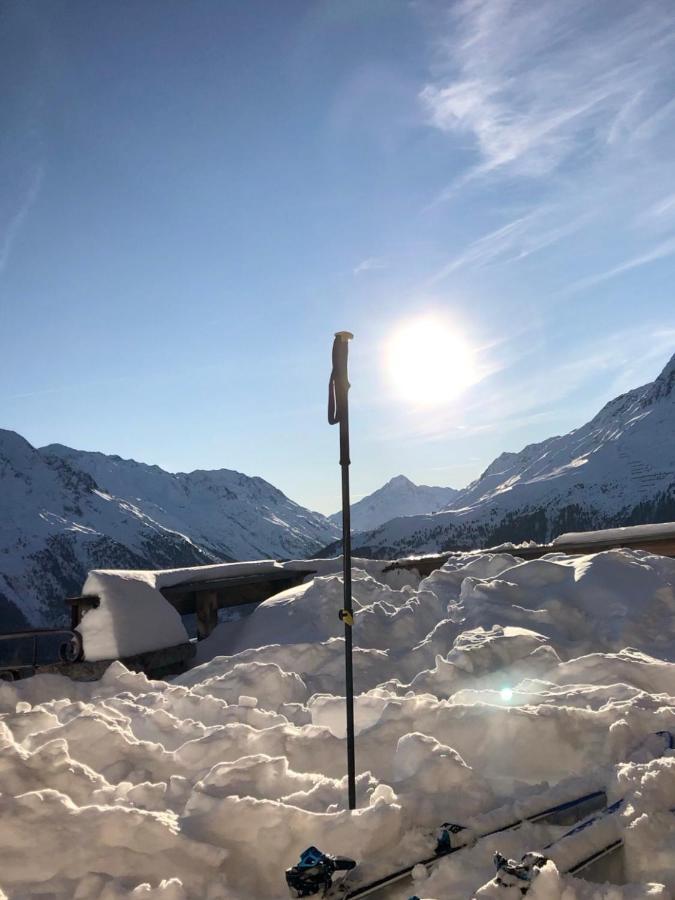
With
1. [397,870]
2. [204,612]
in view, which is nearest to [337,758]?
[397,870]

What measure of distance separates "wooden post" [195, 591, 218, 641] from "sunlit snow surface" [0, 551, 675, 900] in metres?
2.40

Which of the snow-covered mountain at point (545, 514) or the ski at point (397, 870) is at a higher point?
the snow-covered mountain at point (545, 514)

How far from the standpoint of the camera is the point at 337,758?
3967mm

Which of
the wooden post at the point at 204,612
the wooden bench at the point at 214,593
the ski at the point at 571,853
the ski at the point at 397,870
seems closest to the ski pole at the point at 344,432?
the ski at the point at 397,870

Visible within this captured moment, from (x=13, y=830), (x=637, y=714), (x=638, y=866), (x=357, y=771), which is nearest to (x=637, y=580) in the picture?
(x=637, y=714)

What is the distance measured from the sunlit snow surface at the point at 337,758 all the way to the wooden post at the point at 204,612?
2398 millimetres

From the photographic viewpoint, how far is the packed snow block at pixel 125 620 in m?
7.32

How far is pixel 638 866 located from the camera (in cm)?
257

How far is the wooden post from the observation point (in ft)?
31.2

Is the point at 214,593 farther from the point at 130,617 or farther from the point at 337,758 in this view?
the point at 337,758

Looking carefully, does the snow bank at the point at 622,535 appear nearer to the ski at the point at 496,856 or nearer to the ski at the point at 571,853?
the ski at the point at 496,856

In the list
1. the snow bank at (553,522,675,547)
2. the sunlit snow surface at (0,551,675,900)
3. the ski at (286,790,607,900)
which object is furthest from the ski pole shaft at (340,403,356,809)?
the snow bank at (553,522,675,547)

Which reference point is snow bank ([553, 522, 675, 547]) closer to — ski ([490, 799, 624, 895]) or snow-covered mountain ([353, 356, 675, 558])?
ski ([490, 799, 624, 895])

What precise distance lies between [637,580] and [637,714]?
4240 mm
